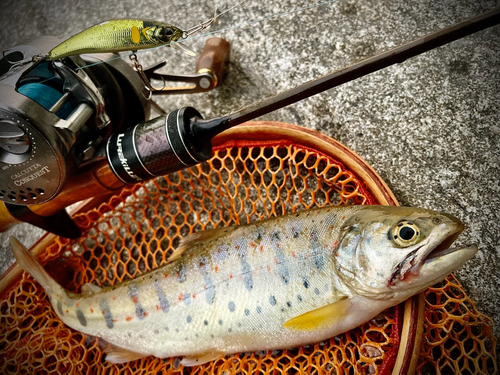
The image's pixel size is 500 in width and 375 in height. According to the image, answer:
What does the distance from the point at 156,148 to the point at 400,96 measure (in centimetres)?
122

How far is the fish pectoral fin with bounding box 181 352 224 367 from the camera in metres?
1.48

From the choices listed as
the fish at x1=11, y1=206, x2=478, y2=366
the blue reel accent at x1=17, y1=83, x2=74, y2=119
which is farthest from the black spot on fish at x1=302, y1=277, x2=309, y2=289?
the blue reel accent at x1=17, y1=83, x2=74, y2=119

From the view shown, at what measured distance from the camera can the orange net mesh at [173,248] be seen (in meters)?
1.35

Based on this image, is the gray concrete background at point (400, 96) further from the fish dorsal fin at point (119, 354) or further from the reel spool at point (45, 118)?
the fish dorsal fin at point (119, 354)

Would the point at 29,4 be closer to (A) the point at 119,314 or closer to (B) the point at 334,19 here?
(B) the point at 334,19

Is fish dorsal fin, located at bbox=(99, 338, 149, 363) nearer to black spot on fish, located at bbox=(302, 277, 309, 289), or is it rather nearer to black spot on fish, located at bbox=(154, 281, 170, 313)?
black spot on fish, located at bbox=(154, 281, 170, 313)

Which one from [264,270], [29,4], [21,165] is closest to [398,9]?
[264,270]

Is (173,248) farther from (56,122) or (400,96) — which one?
(400,96)

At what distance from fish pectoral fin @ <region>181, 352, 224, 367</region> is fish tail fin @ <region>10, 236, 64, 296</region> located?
2.28 feet

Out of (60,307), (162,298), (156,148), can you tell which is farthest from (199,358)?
(156,148)

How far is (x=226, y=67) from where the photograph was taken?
7.27 feet

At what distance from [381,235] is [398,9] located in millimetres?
1391

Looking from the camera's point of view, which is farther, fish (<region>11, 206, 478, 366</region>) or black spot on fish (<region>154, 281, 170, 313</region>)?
black spot on fish (<region>154, 281, 170, 313</region>)

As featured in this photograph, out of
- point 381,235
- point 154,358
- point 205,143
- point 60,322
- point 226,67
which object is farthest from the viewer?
point 226,67
